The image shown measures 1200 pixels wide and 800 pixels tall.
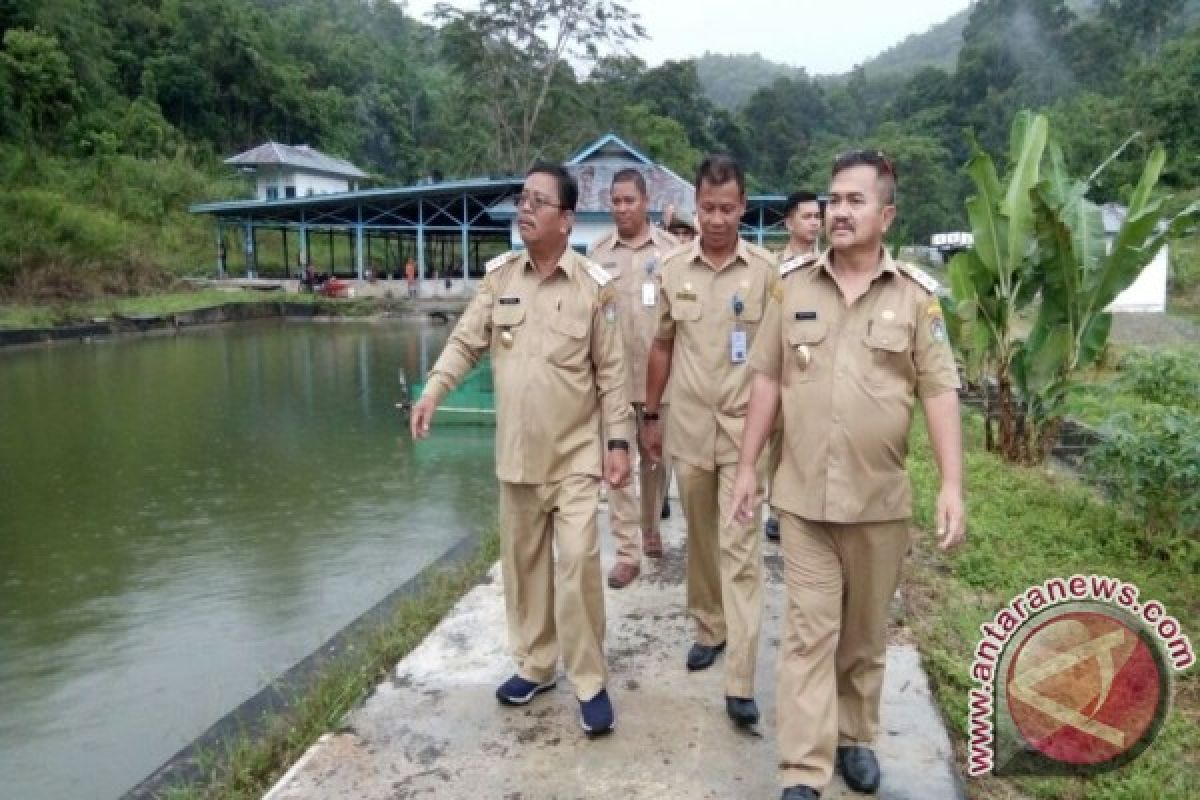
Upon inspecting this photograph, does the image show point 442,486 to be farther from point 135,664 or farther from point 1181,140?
point 1181,140

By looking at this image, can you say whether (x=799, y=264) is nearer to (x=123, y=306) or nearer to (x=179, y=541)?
(x=179, y=541)

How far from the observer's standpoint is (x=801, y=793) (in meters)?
2.46

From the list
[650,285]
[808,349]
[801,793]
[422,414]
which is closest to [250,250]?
[650,285]

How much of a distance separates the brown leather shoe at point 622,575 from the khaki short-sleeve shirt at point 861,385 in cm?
185

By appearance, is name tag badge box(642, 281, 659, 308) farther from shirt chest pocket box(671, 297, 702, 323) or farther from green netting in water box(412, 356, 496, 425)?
green netting in water box(412, 356, 496, 425)

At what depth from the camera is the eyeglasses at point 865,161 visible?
2.51 meters

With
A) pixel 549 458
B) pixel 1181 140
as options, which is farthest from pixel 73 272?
pixel 1181 140

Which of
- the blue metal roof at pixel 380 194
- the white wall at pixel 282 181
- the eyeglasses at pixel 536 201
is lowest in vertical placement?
the eyeglasses at pixel 536 201

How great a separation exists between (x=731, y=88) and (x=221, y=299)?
100389 millimetres

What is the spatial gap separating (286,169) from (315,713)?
40.1 metres

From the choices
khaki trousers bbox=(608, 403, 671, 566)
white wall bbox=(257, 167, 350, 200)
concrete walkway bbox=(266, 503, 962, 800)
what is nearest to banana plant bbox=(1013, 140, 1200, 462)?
khaki trousers bbox=(608, 403, 671, 566)

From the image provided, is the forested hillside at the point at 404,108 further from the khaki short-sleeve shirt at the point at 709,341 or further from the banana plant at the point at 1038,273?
the khaki short-sleeve shirt at the point at 709,341

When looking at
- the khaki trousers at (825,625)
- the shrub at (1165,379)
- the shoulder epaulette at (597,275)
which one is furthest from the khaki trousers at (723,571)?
the shrub at (1165,379)

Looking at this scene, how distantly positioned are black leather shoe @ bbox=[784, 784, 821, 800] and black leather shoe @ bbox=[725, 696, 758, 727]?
0.50 meters
